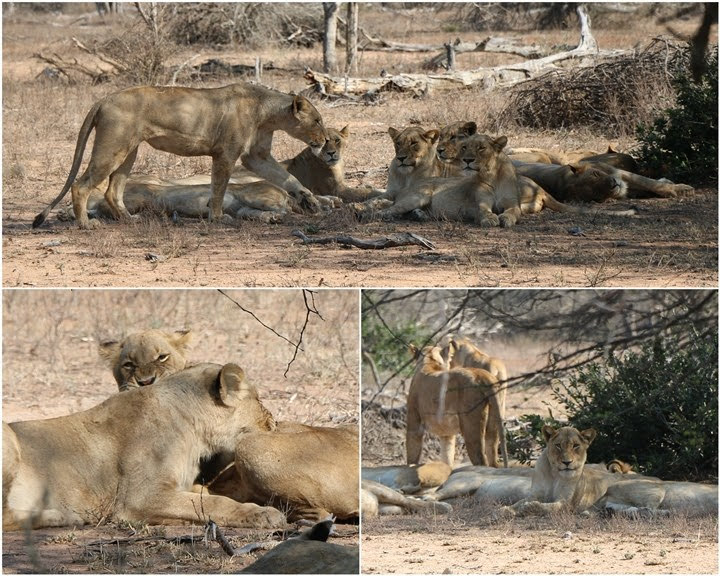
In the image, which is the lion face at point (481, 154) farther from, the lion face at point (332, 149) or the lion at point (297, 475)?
the lion at point (297, 475)

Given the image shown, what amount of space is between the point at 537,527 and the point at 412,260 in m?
2.30

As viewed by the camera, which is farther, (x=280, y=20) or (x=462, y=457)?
(x=280, y=20)

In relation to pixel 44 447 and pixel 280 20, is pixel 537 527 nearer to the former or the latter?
pixel 44 447

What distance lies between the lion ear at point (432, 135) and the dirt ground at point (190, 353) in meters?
2.11

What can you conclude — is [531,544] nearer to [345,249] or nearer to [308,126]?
[345,249]

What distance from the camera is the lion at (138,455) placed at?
4785mm

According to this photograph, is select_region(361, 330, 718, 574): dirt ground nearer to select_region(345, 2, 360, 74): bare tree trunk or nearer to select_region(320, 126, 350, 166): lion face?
select_region(320, 126, 350, 166): lion face

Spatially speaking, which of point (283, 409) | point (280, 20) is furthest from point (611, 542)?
point (280, 20)

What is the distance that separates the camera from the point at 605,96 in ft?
46.9

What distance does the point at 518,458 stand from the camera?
8.94m

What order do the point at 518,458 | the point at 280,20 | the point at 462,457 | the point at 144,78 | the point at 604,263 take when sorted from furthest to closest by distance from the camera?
the point at 280,20
the point at 144,78
the point at 462,457
the point at 518,458
the point at 604,263

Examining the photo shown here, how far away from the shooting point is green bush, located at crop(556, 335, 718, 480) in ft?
26.6

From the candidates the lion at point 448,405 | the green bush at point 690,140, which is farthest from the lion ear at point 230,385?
the green bush at point 690,140

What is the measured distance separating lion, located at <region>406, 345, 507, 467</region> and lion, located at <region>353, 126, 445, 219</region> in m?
1.78
